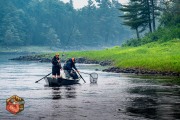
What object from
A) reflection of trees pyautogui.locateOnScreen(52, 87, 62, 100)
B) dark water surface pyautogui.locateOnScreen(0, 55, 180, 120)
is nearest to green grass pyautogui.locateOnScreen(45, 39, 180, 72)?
dark water surface pyautogui.locateOnScreen(0, 55, 180, 120)

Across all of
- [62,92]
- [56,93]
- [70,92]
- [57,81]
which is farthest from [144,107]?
[57,81]

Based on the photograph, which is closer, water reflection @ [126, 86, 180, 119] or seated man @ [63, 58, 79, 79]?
water reflection @ [126, 86, 180, 119]

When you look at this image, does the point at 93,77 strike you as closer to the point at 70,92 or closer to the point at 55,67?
the point at 55,67

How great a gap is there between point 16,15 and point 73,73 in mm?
152821

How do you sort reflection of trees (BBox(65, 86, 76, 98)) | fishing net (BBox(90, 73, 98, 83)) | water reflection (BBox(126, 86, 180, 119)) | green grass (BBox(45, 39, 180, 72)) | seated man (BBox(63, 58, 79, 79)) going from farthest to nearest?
green grass (BBox(45, 39, 180, 72)) < fishing net (BBox(90, 73, 98, 83)) < seated man (BBox(63, 58, 79, 79)) < reflection of trees (BBox(65, 86, 76, 98)) < water reflection (BBox(126, 86, 180, 119))

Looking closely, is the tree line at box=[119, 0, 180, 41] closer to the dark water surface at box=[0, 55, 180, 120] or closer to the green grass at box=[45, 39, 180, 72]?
the green grass at box=[45, 39, 180, 72]

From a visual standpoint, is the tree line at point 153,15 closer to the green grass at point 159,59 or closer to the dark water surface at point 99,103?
the green grass at point 159,59

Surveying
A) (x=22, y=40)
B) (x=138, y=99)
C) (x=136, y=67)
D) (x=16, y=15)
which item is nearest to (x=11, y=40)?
(x=22, y=40)

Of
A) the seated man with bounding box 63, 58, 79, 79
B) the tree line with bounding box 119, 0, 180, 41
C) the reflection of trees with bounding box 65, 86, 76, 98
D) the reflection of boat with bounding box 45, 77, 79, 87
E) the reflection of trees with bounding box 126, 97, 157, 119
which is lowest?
the reflection of trees with bounding box 126, 97, 157, 119

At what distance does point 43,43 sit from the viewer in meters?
196

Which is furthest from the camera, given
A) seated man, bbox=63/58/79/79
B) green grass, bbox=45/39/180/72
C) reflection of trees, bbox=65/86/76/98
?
green grass, bbox=45/39/180/72

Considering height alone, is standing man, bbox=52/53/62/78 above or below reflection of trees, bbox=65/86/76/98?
above

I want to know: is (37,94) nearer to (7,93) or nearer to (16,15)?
(7,93)

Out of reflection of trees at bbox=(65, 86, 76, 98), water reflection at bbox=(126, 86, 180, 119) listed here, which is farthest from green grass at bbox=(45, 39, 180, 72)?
reflection of trees at bbox=(65, 86, 76, 98)
